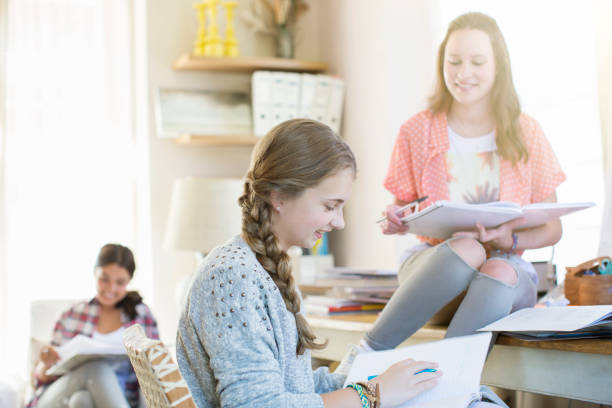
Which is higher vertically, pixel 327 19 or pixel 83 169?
pixel 327 19

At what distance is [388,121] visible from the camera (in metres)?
2.60

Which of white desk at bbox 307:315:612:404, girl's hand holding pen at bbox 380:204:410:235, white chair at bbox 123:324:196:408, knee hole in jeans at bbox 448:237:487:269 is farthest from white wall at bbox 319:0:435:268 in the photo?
white chair at bbox 123:324:196:408

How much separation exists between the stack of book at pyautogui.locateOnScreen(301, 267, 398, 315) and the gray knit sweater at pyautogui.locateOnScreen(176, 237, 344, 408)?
924 millimetres

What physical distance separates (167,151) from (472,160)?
1579 mm

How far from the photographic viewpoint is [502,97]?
1.75 meters

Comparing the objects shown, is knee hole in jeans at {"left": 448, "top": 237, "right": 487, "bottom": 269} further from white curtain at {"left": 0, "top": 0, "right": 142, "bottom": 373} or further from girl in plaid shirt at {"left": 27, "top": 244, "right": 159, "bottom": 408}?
white curtain at {"left": 0, "top": 0, "right": 142, "bottom": 373}

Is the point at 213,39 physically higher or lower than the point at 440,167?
higher

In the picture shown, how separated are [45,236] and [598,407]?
2.25 meters

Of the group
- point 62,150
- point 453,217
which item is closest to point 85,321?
point 62,150

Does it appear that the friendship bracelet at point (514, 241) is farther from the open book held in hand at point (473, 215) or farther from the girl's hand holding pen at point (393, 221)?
the girl's hand holding pen at point (393, 221)

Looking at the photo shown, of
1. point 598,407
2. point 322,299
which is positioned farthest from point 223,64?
point 598,407

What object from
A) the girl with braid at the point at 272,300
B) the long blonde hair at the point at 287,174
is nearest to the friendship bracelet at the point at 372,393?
the girl with braid at the point at 272,300

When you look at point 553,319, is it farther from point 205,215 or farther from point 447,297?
point 205,215

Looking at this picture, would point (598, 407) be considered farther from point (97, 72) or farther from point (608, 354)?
point (97, 72)
